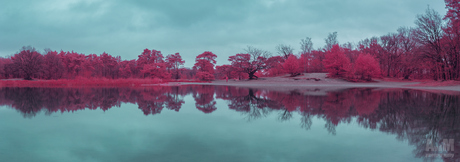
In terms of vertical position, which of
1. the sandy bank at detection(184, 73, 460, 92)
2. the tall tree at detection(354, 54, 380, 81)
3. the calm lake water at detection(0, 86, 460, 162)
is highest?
the tall tree at detection(354, 54, 380, 81)

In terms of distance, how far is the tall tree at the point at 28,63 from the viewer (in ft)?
155

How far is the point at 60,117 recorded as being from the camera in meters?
7.70

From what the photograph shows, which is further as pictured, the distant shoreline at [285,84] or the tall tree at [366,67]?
the tall tree at [366,67]

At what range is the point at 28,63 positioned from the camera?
4744 centimetres

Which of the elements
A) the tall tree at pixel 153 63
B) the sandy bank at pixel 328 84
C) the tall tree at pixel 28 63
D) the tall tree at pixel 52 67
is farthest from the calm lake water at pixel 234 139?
the tall tree at pixel 52 67

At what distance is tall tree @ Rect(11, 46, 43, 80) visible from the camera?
47094mm

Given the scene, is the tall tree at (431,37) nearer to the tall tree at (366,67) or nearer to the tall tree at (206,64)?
the tall tree at (366,67)

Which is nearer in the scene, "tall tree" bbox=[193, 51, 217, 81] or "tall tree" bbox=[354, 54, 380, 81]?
"tall tree" bbox=[354, 54, 380, 81]

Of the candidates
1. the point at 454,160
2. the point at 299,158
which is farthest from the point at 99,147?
the point at 454,160

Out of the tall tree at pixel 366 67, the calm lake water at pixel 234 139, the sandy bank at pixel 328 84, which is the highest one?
the tall tree at pixel 366 67

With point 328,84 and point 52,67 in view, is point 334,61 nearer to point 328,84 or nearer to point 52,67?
point 328,84

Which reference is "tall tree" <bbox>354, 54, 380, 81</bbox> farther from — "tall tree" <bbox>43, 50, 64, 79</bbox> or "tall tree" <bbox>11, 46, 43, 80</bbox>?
"tall tree" <bbox>11, 46, 43, 80</bbox>

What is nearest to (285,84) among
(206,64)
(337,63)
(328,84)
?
(328,84)

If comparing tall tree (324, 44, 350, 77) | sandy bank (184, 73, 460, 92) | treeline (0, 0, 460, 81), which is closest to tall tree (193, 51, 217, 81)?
treeline (0, 0, 460, 81)
